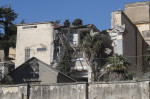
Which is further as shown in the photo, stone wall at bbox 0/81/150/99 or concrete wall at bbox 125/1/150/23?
concrete wall at bbox 125/1/150/23

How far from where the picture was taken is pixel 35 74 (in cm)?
3238

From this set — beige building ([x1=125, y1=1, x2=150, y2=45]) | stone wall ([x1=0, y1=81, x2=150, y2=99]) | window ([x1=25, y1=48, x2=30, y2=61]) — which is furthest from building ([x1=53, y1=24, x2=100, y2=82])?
beige building ([x1=125, y1=1, x2=150, y2=45])

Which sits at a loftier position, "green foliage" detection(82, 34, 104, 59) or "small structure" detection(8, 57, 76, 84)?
"green foliage" detection(82, 34, 104, 59)

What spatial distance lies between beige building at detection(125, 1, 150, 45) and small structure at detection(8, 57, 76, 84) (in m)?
21.4

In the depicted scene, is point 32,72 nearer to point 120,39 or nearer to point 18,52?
point 18,52

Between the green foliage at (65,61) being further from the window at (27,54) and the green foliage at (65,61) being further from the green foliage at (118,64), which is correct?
the green foliage at (118,64)

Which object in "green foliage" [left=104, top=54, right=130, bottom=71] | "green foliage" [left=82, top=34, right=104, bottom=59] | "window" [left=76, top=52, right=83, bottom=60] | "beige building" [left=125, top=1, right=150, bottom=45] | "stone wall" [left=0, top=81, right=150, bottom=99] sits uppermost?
"beige building" [left=125, top=1, right=150, bottom=45]

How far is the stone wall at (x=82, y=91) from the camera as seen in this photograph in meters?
19.2

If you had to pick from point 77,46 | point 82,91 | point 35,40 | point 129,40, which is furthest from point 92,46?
point 82,91

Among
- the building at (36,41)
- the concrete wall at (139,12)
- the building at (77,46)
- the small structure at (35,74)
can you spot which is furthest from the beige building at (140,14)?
the small structure at (35,74)

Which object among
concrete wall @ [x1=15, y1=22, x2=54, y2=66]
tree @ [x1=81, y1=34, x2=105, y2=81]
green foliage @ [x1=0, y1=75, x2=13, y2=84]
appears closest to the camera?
green foliage @ [x1=0, y1=75, x2=13, y2=84]

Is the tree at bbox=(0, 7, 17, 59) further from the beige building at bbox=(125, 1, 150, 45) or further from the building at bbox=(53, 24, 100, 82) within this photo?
the beige building at bbox=(125, 1, 150, 45)

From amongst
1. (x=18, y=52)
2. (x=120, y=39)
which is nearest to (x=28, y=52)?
(x=18, y=52)

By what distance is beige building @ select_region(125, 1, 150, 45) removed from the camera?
49.1 metres
